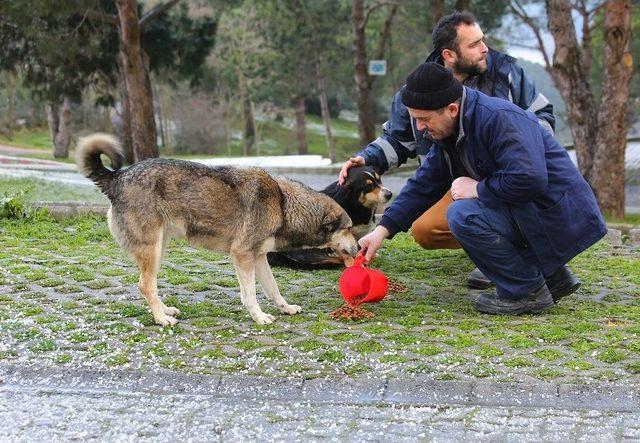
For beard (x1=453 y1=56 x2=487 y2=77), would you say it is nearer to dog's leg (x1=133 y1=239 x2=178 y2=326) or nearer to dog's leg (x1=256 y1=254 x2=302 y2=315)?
dog's leg (x1=256 y1=254 x2=302 y2=315)

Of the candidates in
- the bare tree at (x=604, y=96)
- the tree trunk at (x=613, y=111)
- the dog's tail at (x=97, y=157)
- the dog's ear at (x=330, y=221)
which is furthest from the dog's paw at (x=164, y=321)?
the tree trunk at (x=613, y=111)

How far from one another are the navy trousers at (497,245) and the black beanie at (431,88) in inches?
29.7

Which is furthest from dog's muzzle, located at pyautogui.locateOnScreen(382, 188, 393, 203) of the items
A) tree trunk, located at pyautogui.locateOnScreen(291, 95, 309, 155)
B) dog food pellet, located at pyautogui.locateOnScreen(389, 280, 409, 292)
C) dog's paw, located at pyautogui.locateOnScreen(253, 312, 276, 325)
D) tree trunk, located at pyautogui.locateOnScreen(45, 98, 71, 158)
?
tree trunk, located at pyautogui.locateOnScreen(291, 95, 309, 155)

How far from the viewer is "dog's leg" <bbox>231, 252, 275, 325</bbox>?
5402 mm

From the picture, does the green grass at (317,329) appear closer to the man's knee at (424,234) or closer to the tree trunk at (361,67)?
the man's knee at (424,234)

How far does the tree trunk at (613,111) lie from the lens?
12.6 m

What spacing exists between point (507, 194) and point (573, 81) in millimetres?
8737

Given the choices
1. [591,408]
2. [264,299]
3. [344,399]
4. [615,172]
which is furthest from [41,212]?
[615,172]

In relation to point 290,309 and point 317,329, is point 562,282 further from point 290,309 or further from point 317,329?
point 290,309

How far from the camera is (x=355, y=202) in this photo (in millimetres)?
6891

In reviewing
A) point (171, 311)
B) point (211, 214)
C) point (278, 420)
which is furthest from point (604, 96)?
point (278, 420)

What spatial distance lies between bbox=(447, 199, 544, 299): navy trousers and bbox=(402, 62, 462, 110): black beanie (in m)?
0.75

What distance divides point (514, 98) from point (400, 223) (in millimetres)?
1328

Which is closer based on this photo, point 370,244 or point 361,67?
point 370,244
